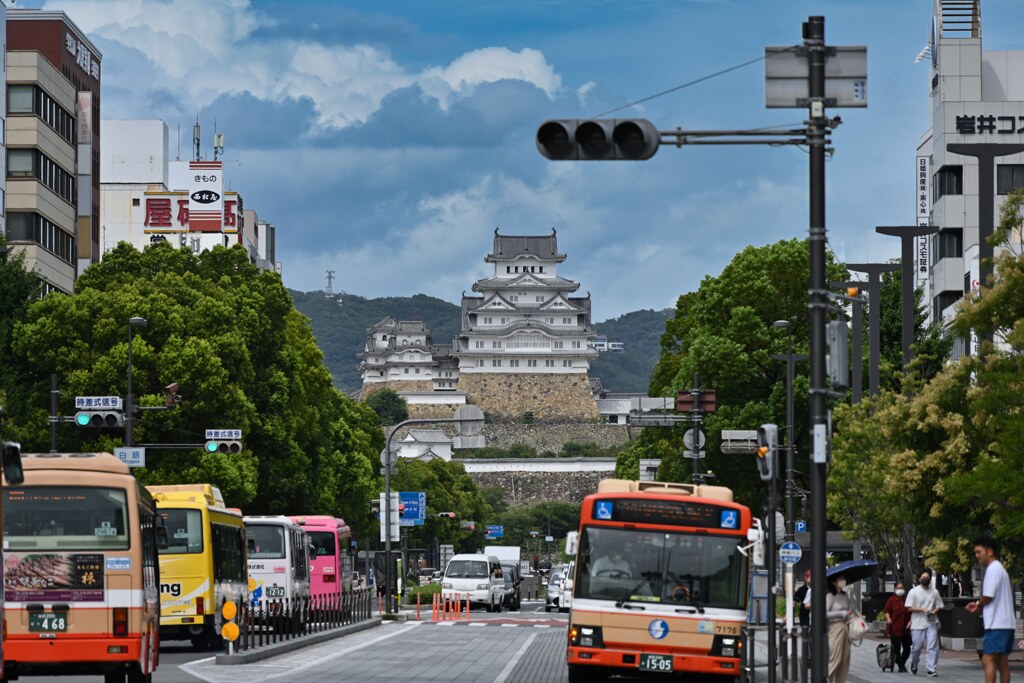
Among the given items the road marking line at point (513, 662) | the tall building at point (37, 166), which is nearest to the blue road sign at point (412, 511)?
the tall building at point (37, 166)

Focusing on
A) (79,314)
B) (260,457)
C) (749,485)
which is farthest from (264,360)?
(749,485)

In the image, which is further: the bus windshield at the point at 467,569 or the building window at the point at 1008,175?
the building window at the point at 1008,175

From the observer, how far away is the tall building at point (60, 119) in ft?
236

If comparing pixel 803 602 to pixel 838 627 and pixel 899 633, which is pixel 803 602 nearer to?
pixel 899 633

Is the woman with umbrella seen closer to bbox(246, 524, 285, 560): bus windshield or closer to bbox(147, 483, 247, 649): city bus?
bbox(147, 483, 247, 649): city bus

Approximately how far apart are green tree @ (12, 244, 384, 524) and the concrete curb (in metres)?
12.7

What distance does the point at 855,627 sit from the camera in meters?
22.6

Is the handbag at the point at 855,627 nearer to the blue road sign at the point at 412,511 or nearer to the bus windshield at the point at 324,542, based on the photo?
the bus windshield at the point at 324,542

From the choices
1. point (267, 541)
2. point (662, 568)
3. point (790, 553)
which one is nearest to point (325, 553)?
point (267, 541)

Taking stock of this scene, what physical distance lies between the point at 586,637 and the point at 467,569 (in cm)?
4382

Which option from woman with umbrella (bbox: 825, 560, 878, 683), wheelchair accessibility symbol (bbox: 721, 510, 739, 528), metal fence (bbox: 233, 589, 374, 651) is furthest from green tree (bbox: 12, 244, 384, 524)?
woman with umbrella (bbox: 825, 560, 878, 683)

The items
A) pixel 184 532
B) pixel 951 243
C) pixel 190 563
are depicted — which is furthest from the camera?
pixel 951 243

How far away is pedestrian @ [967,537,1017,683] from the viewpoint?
19.5m

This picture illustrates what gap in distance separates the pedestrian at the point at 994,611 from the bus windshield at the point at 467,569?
155 ft
